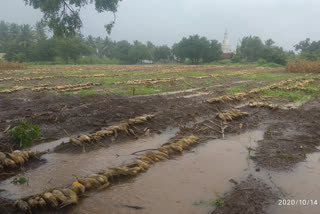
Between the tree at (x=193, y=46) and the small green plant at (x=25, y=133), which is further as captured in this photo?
the tree at (x=193, y=46)

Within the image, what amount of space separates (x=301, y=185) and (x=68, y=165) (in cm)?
339

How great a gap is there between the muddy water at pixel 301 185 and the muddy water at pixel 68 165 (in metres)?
2.28

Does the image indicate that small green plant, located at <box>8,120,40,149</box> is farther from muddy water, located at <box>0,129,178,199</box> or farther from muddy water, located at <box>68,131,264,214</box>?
muddy water, located at <box>68,131,264,214</box>

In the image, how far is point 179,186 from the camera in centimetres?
327

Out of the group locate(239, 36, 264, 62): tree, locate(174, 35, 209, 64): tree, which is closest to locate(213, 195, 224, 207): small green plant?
locate(174, 35, 209, 64): tree

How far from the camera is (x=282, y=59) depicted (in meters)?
43.0

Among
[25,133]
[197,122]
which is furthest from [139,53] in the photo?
[25,133]

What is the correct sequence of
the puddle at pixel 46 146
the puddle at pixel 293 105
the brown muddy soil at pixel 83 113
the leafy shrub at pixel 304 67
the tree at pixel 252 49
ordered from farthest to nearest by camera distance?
the tree at pixel 252 49 → the leafy shrub at pixel 304 67 → the puddle at pixel 293 105 → the brown muddy soil at pixel 83 113 → the puddle at pixel 46 146

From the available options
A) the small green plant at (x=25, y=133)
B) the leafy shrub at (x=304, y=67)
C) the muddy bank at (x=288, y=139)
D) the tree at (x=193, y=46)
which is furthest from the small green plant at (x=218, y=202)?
the tree at (x=193, y=46)

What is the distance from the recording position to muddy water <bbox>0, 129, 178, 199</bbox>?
319 cm

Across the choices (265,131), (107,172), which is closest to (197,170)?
(107,172)

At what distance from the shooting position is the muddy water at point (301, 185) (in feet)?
9.11

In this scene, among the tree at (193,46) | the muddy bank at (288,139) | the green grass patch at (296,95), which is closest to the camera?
the muddy bank at (288,139)

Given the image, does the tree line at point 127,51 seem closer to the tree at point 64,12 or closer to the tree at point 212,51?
the tree at point 212,51
